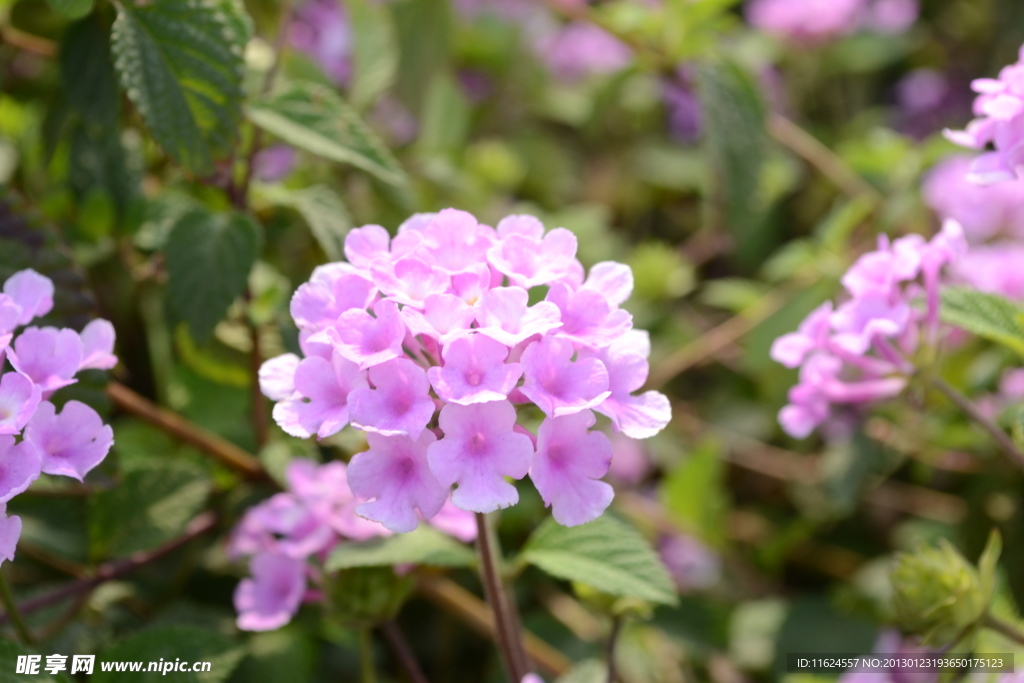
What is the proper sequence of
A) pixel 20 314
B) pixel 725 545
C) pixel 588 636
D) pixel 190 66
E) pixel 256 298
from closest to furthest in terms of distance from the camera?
pixel 20 314 → pixel 190 66 → pixel 256 298 → pixel 588 636 → pixel 725 545

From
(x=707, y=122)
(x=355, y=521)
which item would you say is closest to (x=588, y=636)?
(x=355, y=521)

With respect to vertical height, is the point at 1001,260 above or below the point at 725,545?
above

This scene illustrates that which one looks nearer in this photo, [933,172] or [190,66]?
[190,66]

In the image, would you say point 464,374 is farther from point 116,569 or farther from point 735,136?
point 735,136

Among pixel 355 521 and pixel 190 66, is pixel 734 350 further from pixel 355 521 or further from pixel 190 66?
pixel 190 66

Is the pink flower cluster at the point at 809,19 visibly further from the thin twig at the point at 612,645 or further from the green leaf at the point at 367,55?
the thin twig at the point at 612,645

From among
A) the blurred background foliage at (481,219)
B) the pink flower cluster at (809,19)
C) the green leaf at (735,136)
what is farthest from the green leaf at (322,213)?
the pink flower cluster at (809,19)
